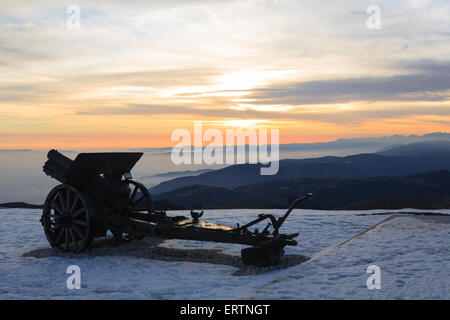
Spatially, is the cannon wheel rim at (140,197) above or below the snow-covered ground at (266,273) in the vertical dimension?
above

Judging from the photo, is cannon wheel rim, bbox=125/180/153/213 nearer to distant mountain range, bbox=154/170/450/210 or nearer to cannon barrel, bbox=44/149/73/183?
cannon barrel, bbox=44/149/73/183

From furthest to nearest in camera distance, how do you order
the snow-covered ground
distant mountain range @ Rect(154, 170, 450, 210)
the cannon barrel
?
distant mountain range @ Rect(154, 170, 450, 210)
the cannon barrel
the snow-covered ground

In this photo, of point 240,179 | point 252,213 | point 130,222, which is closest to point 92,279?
point 130,222

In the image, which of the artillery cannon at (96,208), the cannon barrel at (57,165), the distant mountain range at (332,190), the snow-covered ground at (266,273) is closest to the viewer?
the snow-covered ground at (266,273)

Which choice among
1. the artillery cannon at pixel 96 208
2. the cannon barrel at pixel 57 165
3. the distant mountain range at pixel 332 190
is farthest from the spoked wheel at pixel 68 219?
the distant mountain range at pixel 332 190

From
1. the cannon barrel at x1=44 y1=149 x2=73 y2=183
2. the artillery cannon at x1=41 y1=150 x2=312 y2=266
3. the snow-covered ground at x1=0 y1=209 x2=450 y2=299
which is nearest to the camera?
the snow-covered ground at x1=0 y1=209 x2=450 y2=299

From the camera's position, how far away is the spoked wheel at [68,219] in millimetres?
9953

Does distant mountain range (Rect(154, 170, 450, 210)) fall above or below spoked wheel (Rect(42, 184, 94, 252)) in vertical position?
below

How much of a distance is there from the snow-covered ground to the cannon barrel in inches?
72.6

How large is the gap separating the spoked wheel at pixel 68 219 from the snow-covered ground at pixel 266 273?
0.47 metres

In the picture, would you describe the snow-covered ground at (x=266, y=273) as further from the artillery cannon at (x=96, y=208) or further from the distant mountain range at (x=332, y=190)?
the distant mountain range at (x=332, y=190)

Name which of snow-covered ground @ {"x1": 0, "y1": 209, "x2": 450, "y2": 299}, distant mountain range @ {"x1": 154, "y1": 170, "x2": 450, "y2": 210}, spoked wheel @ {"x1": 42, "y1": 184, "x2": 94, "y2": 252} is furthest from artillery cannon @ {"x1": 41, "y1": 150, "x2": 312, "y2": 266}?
distant mountain range @ {"x1": 154, "y1": 170, "x2": 450, "y2": 210}

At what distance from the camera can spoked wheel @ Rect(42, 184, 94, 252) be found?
995cm
